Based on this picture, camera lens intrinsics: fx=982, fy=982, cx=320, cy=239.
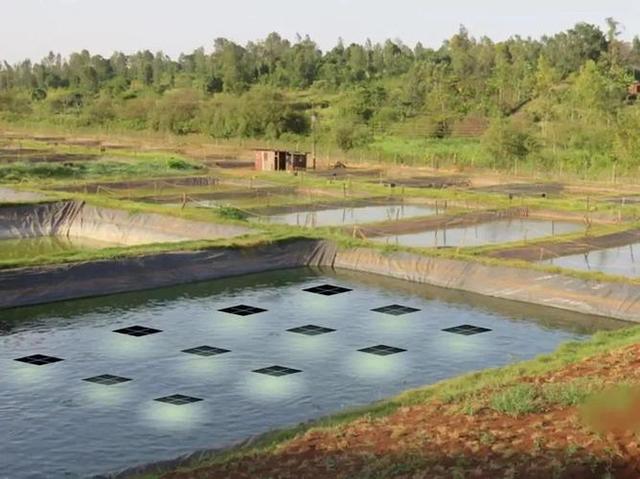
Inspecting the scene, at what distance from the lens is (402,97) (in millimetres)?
70375

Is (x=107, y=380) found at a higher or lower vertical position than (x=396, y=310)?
lower

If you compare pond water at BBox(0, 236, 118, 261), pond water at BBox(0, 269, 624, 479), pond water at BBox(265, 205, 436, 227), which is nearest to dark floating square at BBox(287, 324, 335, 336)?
pond water at BBox(0, 269, 624, 479)

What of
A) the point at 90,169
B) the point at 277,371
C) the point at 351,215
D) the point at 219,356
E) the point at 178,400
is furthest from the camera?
the point at 90,169

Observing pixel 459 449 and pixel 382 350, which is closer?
pixel 459 449

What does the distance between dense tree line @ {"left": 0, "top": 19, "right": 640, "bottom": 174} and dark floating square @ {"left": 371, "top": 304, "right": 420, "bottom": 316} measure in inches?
990

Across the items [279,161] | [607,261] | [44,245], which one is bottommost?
[44,245]

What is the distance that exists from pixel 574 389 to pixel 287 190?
27.8m

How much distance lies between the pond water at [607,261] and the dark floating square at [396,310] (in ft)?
15.5

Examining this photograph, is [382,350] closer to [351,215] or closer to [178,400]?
[178,400]

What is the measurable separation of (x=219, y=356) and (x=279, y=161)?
2778cm

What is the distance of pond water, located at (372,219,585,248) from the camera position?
27250 millimetres

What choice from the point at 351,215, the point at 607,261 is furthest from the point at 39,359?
the point at 351,215

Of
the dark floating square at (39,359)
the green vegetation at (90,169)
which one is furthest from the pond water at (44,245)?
the dark floating square at (39,359)

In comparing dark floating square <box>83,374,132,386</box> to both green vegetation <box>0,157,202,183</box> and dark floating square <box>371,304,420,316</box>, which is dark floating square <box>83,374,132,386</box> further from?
green vegetation <box>0,157,202,183</box>
